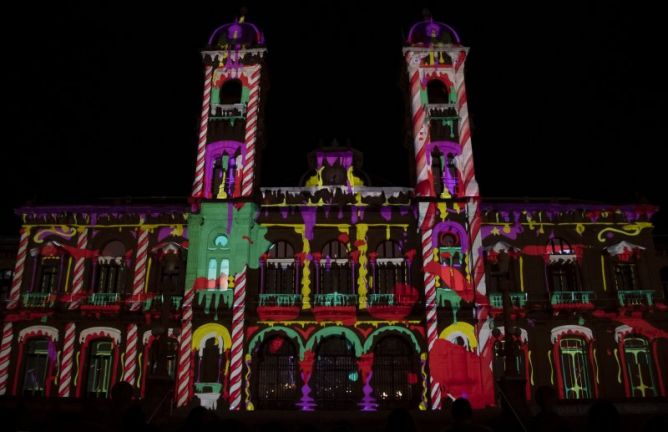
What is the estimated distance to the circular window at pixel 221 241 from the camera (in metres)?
29.1

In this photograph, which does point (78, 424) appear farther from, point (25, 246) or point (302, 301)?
point (25, 246)

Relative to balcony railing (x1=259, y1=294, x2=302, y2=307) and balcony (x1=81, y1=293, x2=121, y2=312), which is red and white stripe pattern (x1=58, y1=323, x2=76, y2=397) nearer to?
balcony (x1=81, y1=293, x2=121, y2=312)

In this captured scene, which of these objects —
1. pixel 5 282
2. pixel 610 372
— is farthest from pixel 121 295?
pixel 610 372

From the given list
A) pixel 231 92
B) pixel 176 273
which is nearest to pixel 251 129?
pixel 231 92

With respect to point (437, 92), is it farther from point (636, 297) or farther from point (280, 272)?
point (636, 297)

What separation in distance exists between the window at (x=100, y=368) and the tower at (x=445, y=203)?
16402 mm

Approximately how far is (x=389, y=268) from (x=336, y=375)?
612 centimetres

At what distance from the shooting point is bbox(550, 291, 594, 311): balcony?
2845cm

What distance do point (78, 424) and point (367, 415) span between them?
16751 millimetres

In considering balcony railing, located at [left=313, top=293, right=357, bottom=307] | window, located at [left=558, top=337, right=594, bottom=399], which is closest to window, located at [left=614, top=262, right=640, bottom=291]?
window, located at [left=558, top=337, right=594, bottom=399]

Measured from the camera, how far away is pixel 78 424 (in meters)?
6.61

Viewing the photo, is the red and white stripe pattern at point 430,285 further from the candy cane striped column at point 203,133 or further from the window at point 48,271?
the window at point 48,271

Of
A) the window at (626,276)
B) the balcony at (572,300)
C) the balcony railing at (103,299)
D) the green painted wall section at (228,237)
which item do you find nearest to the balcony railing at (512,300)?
the balcony at (572,300)

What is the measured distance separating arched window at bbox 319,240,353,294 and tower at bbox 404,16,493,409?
4046mm
